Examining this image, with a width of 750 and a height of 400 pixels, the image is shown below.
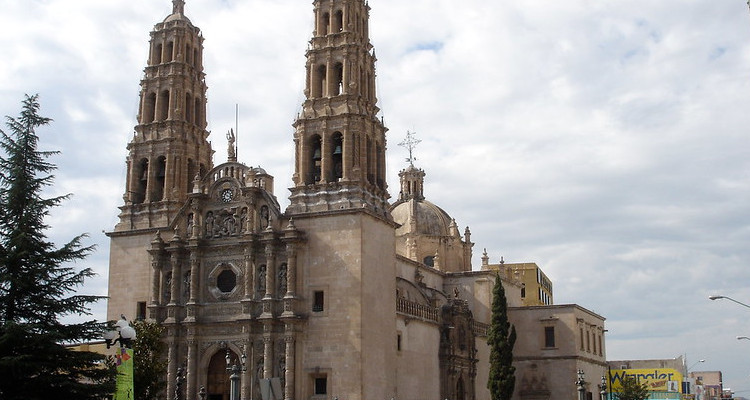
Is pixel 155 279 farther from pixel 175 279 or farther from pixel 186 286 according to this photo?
pixel 186 286

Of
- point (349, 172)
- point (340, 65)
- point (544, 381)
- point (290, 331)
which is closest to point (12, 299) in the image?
point (290, 331)

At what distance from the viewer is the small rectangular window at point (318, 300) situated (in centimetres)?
4300

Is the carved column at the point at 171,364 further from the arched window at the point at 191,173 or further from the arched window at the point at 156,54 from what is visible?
the arched window at the point at 156,54

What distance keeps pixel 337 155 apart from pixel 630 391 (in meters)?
35.0

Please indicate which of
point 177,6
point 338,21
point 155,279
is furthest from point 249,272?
point 177,6

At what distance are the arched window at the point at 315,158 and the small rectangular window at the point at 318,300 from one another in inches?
235

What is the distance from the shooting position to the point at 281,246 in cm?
4406

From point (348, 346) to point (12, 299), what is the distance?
769 inches

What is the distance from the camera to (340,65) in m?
46.8

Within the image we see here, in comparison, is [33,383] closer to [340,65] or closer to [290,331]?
[290,331]

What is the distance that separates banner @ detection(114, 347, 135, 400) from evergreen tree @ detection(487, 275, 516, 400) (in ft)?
115

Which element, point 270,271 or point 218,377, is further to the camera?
point 218,377

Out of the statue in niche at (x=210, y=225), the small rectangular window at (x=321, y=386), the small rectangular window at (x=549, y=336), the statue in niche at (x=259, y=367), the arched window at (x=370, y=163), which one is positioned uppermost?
the arched window at (x=370, y=163)

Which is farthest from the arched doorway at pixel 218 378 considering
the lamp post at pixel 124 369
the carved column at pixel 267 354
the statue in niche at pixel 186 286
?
the lamp post at pixel 124 369
